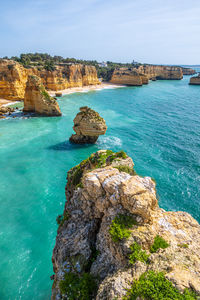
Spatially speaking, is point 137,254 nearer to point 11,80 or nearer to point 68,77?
point 11,80

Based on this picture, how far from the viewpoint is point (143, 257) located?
21.9 feet

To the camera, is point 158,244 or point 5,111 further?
point 5,111

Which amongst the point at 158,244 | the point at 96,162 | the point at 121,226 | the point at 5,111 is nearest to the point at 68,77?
the point at 5,111

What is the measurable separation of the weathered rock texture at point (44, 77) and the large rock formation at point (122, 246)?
65.3 m

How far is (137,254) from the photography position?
22.1ft

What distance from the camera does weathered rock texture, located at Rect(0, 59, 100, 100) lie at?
60812 millimetres

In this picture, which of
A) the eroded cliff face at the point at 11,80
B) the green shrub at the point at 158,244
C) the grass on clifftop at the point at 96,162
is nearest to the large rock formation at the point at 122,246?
the green shrub at the point at 158,244

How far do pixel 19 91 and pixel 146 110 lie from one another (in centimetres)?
4689

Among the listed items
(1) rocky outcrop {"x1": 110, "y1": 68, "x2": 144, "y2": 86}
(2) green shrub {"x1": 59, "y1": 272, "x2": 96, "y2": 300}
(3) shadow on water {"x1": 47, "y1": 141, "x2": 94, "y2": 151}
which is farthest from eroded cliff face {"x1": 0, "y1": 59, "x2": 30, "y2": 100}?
(1) rocky outcrop {"x1": 110, "y1": 68, "x2": 144, "y2": 86}

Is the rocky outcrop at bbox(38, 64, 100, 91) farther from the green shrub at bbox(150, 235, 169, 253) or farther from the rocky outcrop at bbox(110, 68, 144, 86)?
the green shrub at bbox(150, 235, 169, 253)

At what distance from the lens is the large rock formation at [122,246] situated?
591 cm

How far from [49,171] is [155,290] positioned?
2370cm

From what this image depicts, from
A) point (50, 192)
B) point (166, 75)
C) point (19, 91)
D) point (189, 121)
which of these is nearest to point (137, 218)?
point (50, 192)

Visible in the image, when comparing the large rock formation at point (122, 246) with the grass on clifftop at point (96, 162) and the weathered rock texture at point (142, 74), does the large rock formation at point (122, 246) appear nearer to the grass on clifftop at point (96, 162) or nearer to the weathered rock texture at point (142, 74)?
the grass on clifftop at point (96, 162)
